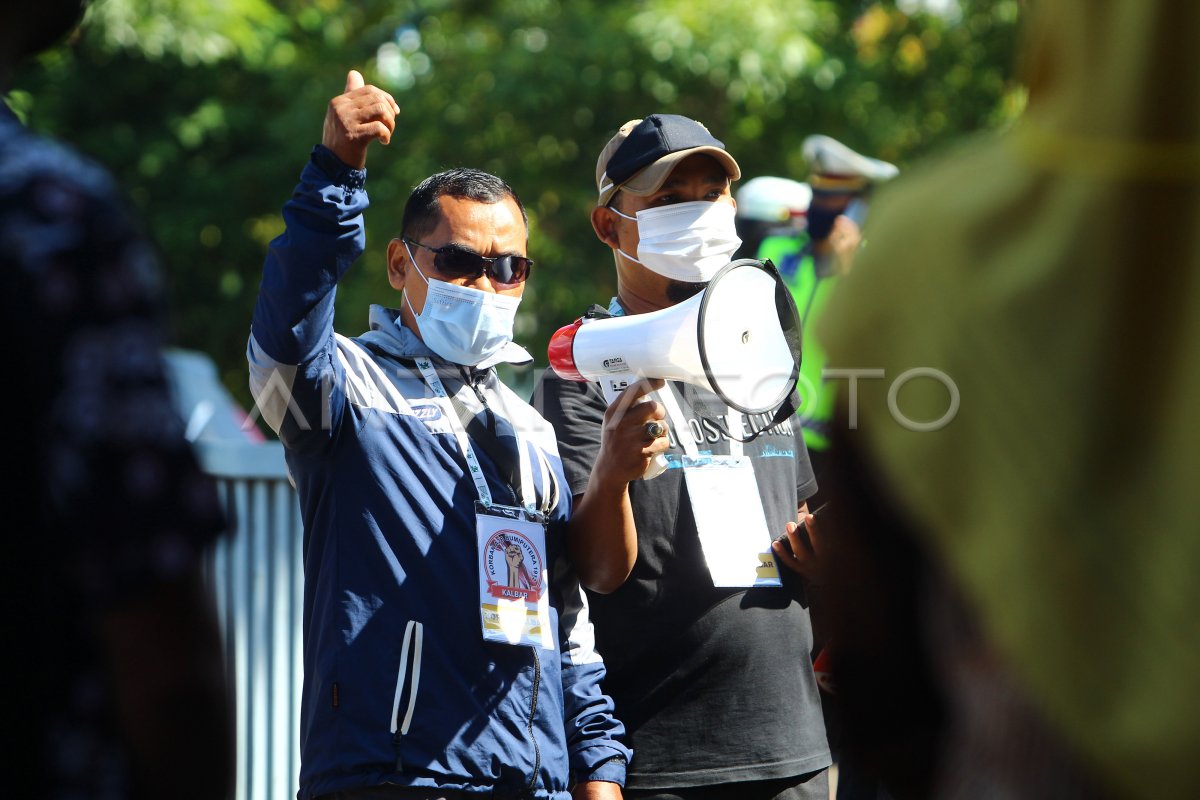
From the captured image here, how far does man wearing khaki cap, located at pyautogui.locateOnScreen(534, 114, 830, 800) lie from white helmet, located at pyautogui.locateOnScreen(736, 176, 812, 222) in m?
2.36

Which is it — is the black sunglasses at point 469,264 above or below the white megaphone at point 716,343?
above

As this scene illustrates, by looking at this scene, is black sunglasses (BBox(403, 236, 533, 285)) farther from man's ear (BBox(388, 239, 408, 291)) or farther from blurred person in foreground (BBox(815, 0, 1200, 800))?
blurred person in foreground (BBox(815, 0, 1200, 800))

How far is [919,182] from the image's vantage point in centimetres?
129

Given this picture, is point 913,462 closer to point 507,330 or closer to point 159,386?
point 159,386

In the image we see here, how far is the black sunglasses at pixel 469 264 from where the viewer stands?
3.37 m

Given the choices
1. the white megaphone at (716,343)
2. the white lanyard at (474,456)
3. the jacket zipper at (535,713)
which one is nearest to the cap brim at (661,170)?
the white megaphone at (716,343)

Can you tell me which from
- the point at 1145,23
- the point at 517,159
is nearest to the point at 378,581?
the point at 1145,23

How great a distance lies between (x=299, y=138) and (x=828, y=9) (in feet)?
15.6

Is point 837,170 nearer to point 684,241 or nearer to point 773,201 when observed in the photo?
point 773,201

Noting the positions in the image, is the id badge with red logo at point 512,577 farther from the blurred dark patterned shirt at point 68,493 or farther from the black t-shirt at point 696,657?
the blurred dark patterned shirt at point 68,493

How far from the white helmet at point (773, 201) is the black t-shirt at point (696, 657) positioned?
267 cm

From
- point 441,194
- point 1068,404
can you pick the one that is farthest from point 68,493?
point 441,194

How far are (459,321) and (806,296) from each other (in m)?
1.98

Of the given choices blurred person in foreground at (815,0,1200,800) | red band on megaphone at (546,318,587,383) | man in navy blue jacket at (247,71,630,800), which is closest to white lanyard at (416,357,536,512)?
man in navy blue jacket at (247,71,630,800)
